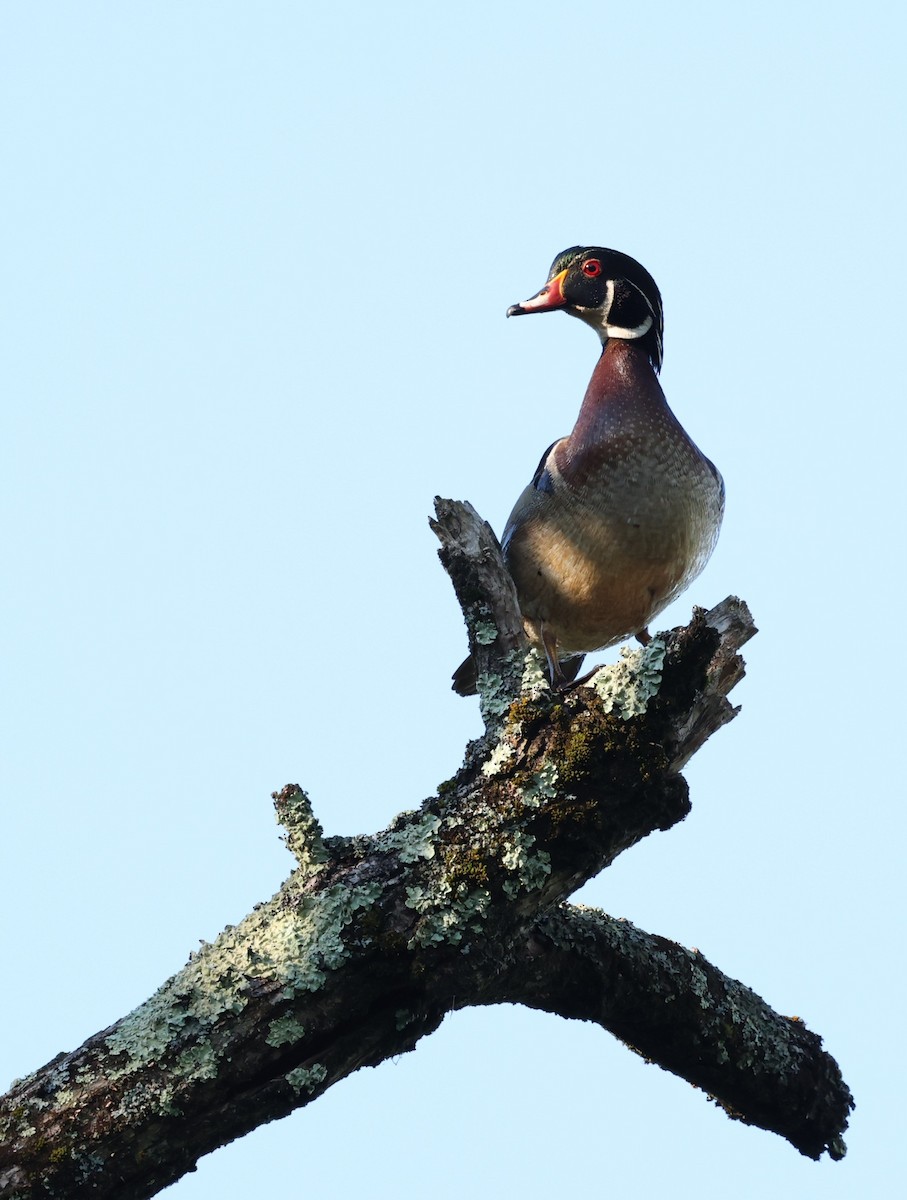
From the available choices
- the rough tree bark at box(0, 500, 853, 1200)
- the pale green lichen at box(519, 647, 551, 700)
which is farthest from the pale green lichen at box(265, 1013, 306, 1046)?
the pale green lichen at box(519, 647, 551, 700)

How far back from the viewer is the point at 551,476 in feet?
18.0

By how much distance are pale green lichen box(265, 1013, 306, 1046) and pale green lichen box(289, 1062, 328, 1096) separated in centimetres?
7

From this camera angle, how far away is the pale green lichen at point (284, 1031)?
130 inches

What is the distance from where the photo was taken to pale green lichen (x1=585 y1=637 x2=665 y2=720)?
3691 mm

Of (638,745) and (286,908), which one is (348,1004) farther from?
(638,745)

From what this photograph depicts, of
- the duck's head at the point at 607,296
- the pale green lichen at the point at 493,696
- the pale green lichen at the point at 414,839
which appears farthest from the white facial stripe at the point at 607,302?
the pale green lichen at the point at 414,839

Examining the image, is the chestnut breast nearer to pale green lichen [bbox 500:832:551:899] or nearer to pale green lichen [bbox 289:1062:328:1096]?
pale green lichen [bbox 500:832:551:899]

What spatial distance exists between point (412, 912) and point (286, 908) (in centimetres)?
34

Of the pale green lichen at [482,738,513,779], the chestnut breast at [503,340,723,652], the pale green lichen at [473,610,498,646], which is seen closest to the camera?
the pale green lichen at [482,738,513,779]

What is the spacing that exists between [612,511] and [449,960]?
87.3 inches

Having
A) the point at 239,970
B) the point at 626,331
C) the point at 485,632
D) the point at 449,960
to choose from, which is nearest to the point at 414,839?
the point at 449,960

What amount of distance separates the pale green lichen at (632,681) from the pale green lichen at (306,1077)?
1167 mm

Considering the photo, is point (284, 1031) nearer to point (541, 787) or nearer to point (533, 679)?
point (541, 787)

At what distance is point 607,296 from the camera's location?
590cm
